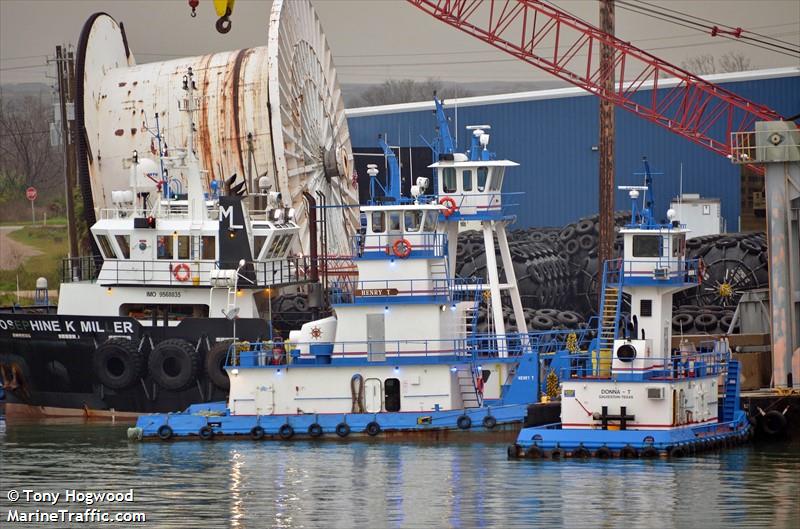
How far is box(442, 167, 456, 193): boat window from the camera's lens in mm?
38406

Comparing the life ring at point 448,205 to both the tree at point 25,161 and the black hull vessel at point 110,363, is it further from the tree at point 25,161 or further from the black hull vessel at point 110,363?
the tree at point 25,161

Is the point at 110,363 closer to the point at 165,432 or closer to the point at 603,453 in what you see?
the point at 165,432

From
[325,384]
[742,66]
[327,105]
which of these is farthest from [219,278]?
[742,66]

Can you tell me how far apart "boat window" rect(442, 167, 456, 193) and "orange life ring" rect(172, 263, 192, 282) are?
7409 millimetres

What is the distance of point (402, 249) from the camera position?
1443 inches

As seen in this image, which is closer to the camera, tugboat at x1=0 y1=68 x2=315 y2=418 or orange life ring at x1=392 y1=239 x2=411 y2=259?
orange life ring at x1=392 y1=239 x2=411 y2=259

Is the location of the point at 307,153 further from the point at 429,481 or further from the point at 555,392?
the point at 429,481

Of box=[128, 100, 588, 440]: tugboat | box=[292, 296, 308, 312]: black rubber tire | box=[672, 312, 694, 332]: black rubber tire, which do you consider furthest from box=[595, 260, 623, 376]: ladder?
box=[292, 296, 308, 312]: black rubber tire

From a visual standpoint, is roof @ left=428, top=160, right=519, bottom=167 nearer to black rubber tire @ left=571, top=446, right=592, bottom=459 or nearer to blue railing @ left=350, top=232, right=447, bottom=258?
blue railing @ left=350, top=232, right=447, bottom=258

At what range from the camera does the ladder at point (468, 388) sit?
120 feet

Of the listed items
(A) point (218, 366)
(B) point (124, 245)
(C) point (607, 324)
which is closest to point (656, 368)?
(C) point (607, 324)

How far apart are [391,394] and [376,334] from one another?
1.34m

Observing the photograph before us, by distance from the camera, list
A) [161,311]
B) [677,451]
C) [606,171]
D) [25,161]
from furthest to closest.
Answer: [25,161], [161,311], [606,171], [677,451]

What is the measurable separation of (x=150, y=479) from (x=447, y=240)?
9.37m
